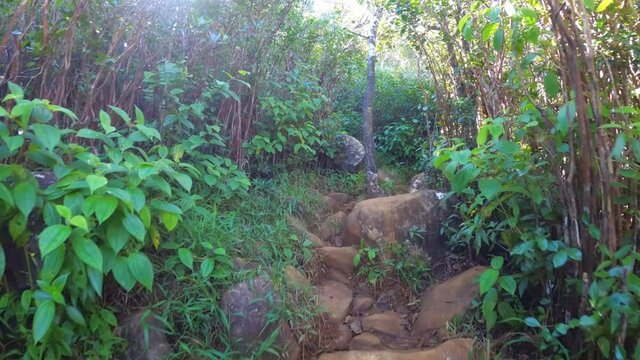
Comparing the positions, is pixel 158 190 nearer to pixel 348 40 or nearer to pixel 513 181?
pixel 513 181

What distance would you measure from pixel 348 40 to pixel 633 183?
4480mm

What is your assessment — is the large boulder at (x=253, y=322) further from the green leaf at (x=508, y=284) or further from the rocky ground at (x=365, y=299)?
the green leaf at (x=508, y=284)

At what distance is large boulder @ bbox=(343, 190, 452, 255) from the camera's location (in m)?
4.02

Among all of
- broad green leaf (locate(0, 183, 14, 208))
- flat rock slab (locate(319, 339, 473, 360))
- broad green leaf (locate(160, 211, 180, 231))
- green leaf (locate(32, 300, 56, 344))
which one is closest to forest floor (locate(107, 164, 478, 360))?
flat rock slab (locate(319, 339, 473, 360))

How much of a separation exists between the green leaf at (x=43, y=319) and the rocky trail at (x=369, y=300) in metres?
1.00

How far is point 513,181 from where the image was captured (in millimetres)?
2816

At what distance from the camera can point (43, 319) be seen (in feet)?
7.41

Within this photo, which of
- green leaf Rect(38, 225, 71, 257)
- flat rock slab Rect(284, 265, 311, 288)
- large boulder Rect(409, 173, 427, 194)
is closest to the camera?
green leaf Rect(38, 225, 71, 257)

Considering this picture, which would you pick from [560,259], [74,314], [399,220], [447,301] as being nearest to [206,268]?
[74,314]

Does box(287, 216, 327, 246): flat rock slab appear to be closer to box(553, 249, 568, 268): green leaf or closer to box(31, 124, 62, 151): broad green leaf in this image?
box(553, 249, 568, 268): green leaf

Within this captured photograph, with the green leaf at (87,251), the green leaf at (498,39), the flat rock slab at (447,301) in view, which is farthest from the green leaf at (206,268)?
the green leaf at (498,39)

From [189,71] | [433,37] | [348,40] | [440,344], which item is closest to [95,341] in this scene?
[440,344]

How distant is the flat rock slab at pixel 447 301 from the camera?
3.25m

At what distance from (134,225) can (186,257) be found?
22.3 inches
